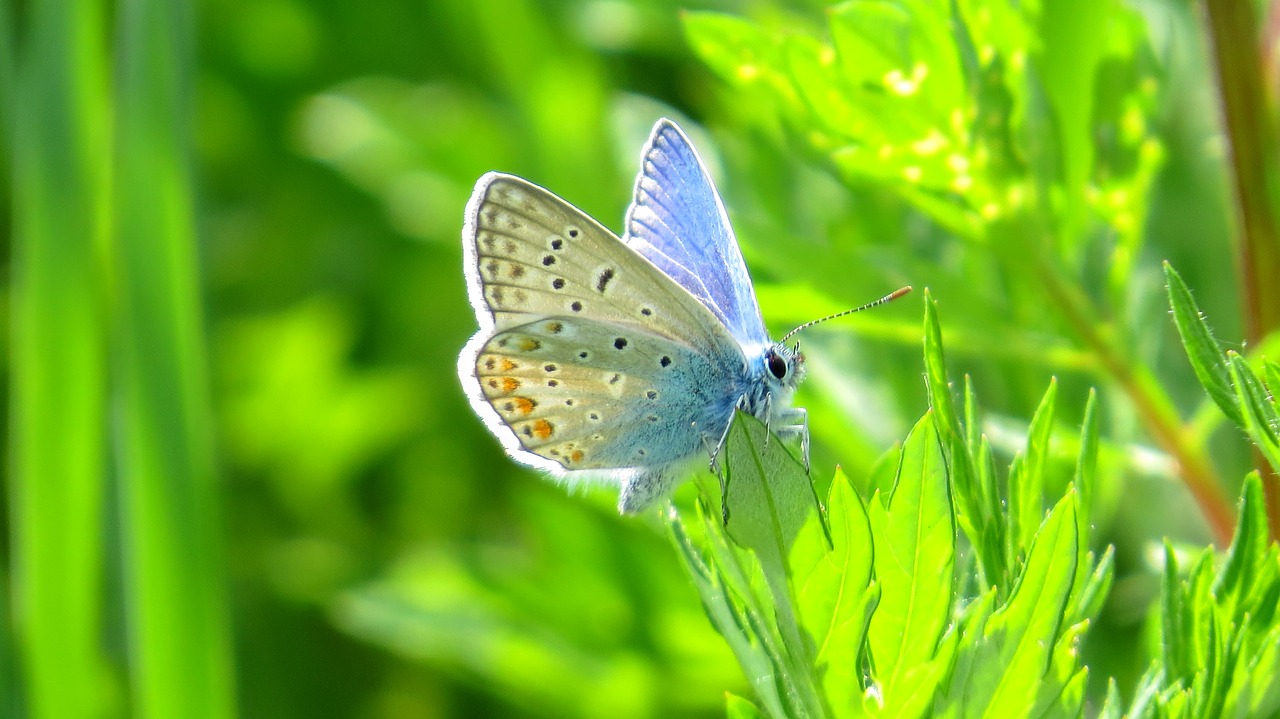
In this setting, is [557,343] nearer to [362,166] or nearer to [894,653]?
[894,653]

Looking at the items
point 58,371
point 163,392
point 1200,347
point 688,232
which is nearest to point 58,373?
point 58,371

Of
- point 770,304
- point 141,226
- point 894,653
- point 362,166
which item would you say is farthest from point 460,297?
point 894,653

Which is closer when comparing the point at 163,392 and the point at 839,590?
the point at 839,590

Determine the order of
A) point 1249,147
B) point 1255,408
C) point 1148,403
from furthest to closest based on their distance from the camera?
point 1148,403, point 1249,147, point 1255,408

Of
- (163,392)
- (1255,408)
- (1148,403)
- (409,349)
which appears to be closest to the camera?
(1255,408)

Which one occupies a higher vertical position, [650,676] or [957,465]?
[957,465]

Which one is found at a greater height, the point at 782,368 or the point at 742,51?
the point at 742,51

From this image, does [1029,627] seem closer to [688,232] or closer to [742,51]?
[742,51]
